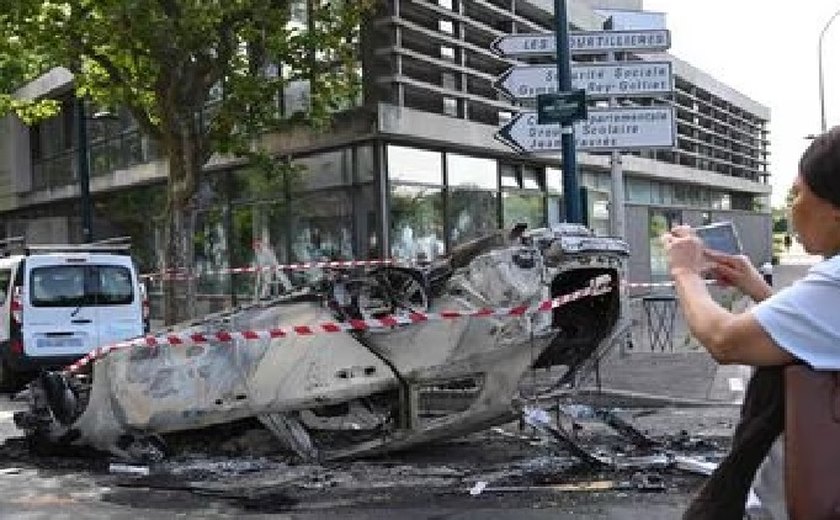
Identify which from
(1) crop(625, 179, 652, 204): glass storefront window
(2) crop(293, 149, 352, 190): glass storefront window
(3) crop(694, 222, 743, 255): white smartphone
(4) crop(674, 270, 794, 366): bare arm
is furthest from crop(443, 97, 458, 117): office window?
(4) crop(674, 270, 794, 366): bare arm

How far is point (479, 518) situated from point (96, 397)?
3.42m

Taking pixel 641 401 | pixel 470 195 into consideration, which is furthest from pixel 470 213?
pixel 641 401

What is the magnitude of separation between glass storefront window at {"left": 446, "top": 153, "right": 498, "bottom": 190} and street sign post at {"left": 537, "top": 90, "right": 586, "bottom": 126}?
8449 millimetres

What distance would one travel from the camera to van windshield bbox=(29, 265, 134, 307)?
14211mm

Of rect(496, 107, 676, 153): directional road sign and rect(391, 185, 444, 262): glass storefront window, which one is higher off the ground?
rect(496, 107, 676, 153): directional road sign

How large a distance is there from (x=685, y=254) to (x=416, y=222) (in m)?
16.6

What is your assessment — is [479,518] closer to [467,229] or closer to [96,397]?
[96,397]

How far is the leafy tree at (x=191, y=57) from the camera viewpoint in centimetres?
1403

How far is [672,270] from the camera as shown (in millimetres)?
2494

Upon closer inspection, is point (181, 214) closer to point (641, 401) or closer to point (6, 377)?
point (6, 377)

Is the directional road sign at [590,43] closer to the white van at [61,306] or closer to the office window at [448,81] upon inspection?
the white van at [61,306]

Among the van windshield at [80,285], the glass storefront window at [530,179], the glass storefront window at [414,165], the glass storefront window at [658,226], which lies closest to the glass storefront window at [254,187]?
the glass storefront window at [414,165]

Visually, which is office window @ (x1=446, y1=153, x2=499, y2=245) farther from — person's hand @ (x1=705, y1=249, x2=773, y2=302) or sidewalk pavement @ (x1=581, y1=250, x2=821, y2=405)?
person's hand @ (x1=705, y1=249, x2=773, y2=302)

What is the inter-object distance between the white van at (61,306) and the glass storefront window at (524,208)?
8.94 meters
